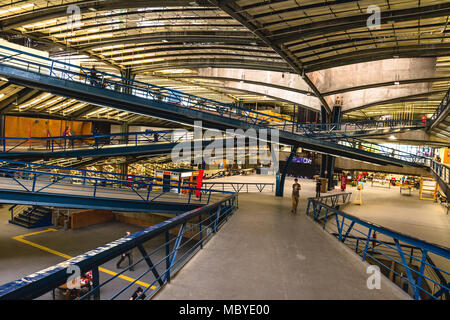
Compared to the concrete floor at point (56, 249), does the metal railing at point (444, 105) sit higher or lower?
higher

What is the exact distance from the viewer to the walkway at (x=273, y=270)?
13.4 ft

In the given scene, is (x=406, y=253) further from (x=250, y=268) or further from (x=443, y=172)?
(x=443, y=172)

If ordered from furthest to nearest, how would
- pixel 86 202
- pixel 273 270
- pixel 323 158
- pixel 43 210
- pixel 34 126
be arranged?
pixel 34 126
pixel 323 158
pixel 43 210
pixel 86 202
pixel 273 270

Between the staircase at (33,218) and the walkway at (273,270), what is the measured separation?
1674cm

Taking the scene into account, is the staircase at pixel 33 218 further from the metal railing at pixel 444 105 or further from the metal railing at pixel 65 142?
the metal railing at pixel 444 105

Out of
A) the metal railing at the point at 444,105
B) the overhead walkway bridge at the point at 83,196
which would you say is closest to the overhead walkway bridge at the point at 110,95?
the overhead walkway bridge at the point at 83,196

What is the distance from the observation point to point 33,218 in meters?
19.1

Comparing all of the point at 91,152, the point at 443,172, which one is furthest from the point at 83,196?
the point at 443,172

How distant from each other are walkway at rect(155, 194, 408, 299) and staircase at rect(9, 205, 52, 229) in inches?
659

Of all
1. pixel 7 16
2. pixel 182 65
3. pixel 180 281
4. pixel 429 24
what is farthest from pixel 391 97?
pixel 7 16

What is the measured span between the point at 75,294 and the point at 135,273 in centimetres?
309

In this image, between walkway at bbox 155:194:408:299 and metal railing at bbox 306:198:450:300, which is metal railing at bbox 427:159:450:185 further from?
walkway at bbox 155:194:408:299

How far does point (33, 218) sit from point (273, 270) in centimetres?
2004

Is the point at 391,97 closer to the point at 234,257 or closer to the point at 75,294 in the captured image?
the point at 234,257
